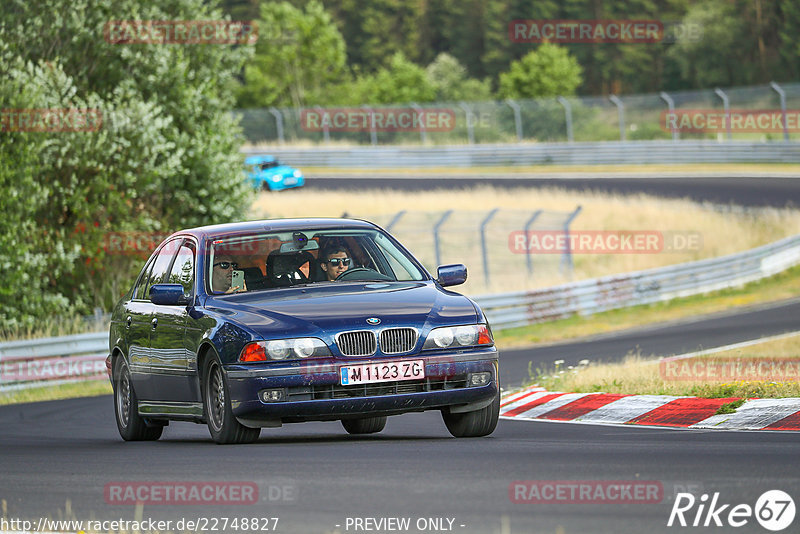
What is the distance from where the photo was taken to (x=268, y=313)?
334 inches

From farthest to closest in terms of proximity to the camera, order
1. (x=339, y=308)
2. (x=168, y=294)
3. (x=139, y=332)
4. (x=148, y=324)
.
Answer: (x=139, y=332) < (x=148, y=324) < (x=168, y=294) < (x=339, y=308)

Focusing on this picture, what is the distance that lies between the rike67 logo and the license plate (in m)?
2.70

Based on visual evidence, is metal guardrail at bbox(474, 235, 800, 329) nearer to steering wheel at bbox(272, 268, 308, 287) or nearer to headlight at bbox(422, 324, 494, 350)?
steering wheel at bbox(272, 268, 308, 287)

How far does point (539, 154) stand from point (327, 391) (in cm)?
4322

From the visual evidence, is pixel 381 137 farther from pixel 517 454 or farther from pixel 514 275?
pixel 517 454

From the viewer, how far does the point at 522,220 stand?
34.9 metres

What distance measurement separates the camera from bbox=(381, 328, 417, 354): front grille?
833 centimetres

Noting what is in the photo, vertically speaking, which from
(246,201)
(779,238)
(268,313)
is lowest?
(779,238)

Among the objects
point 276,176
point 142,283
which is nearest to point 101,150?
point 142,283

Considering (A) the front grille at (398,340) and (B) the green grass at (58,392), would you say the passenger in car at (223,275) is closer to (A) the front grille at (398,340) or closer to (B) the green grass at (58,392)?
(A) the front grille at (398,340)

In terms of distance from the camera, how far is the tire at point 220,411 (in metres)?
8.52

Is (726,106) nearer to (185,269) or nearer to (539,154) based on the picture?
(539,154)

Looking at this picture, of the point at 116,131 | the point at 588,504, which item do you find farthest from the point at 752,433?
the point at 116,131

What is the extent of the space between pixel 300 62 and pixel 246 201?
5242cm
